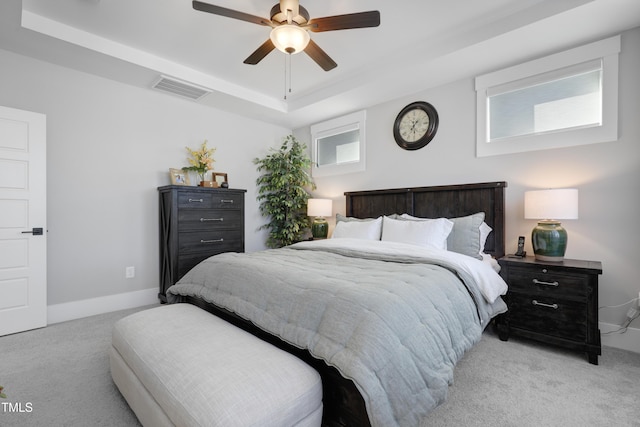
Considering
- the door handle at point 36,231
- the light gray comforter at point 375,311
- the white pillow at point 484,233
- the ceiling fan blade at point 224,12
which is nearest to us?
the light gray comforter at point 375,311

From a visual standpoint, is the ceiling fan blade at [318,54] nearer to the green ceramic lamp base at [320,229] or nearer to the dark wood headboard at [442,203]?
the dark wood headboard at [442,203]

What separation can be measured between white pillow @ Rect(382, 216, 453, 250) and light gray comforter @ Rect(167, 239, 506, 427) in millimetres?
483

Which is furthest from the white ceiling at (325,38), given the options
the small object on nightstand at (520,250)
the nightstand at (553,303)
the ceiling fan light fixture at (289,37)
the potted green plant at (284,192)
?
the nightstand at (553,303)

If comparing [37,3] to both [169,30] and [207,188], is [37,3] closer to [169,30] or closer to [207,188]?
[169,30]

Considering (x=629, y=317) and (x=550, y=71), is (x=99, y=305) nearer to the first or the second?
(x=629, y=317)

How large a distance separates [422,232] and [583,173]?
57.4 inches

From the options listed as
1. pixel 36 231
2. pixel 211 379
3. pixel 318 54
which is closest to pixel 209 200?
pixel 36 231

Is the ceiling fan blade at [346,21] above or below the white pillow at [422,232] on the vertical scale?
above

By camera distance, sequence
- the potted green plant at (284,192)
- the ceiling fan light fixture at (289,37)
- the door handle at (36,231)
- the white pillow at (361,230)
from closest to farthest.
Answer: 1. the ceiling fan light fixture at (289,37)
2. the door handle at (36,231)
3. the white pillow at (361,230)
4. the potted green plant at (284,192)

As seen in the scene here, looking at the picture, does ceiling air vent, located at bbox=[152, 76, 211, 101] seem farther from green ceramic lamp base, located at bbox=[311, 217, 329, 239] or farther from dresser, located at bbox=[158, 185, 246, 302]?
green ceramic lamp base, located at bbox=[311, 217, 329, 239]

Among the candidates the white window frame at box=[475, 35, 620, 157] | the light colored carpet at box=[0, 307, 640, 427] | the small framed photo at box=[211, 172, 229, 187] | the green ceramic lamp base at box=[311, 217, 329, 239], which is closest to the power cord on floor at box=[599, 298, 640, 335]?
the light colored carpet at box=[0, 307, 640, 427]

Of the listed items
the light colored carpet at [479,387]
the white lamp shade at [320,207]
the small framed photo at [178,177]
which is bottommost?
the light colored carpet at [479,387]

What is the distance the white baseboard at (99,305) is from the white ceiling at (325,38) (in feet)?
8.07

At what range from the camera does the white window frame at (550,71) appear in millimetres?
2537
